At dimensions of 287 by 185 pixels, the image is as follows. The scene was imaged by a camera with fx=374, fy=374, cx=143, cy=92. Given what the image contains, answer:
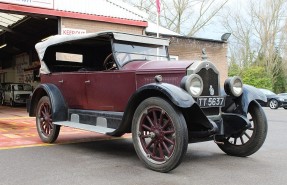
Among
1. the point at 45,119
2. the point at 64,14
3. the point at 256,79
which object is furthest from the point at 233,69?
the point at 45,119

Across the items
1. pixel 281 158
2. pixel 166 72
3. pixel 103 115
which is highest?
pixel 166 72

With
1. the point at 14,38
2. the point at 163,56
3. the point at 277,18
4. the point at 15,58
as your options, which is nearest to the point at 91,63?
the point at 163,56

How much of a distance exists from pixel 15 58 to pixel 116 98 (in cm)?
2786

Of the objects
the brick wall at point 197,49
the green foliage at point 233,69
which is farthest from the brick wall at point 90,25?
the green foliage at point 233,69

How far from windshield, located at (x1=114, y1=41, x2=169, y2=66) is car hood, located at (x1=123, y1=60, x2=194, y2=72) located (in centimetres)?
18

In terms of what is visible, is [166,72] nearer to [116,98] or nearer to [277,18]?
[116,98]

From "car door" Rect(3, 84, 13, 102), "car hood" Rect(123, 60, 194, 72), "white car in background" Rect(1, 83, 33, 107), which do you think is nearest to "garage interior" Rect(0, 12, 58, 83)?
"white car in background" Rect(1, 83, 33, 107)

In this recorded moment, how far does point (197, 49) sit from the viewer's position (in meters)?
20.8

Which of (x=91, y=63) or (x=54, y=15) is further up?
(x=54, y=15)

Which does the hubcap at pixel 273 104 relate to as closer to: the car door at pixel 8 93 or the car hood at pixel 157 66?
the car door at pixel 8 93

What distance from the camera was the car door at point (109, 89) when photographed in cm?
600

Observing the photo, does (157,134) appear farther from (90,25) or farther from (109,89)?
(90,25)

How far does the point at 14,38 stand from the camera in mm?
25672

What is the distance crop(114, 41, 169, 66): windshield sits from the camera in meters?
6.41
